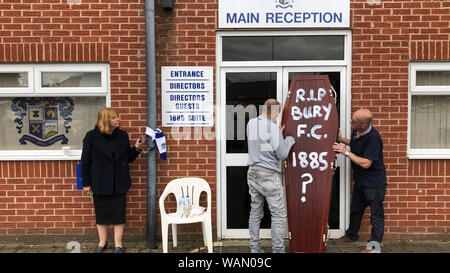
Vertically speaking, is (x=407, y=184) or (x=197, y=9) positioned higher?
(x=197, y=9)

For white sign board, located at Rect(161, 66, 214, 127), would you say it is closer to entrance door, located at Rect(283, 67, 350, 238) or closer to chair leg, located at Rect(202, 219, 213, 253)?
entrance door, located at Rect(283, 67, 350, 238)

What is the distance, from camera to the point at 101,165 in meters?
4.45

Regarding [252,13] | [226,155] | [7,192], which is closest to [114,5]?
[252,13]

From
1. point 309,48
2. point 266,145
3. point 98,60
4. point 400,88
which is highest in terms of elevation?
point 309,48

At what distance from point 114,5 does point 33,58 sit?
1.18 meters

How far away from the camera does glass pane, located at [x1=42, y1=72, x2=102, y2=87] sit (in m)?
5.00

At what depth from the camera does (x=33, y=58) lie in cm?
487

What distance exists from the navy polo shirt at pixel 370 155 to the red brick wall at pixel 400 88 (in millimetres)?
550

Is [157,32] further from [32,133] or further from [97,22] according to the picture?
[32,133]

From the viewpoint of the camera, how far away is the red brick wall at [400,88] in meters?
4.88

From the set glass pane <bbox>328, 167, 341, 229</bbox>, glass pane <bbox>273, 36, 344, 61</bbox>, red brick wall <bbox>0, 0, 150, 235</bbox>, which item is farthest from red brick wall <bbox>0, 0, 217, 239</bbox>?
glass pane <bbox>328, 167, 341, 229</bbox>

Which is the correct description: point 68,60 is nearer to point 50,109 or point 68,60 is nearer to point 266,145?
point 50,109

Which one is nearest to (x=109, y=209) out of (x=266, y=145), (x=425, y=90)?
(x=266, y=145)

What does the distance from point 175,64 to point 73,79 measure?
4.30 feet
